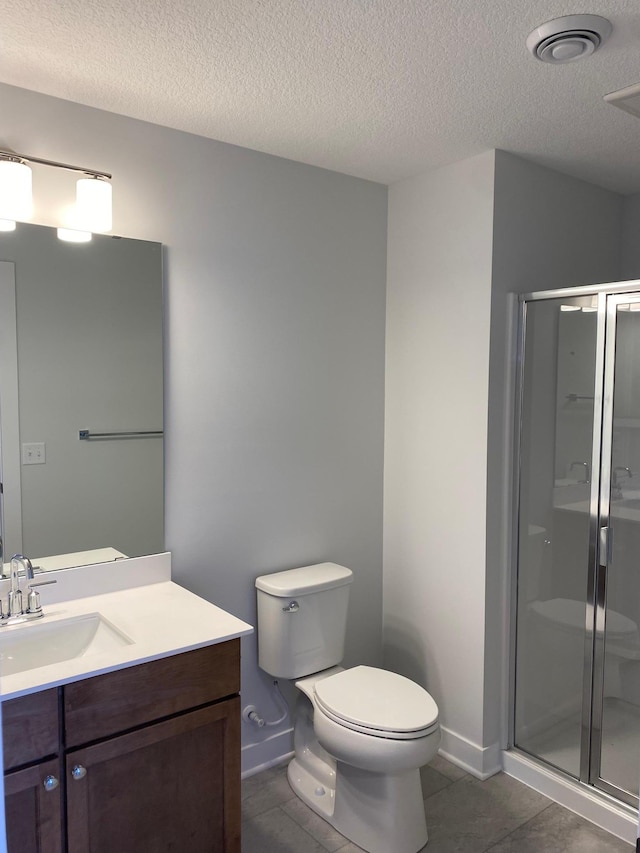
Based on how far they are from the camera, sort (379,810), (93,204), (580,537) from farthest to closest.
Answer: (580,537) < (379,810) < (93,204)

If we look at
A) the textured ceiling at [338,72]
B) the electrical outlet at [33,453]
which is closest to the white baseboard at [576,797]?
the electrical outlet at [33,453]

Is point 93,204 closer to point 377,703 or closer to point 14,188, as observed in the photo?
point 14,188

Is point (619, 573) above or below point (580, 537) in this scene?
below

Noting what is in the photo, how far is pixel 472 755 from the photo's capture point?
259 cm

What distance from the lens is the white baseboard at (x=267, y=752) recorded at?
2541mm

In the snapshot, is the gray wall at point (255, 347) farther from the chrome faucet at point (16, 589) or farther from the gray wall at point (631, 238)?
the gray wall at point (631, 238)

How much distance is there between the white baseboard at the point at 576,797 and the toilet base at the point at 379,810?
528 millimetres

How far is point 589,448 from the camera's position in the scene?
2.37 m

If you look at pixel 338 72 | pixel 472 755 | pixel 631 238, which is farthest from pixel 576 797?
pixel 338 72

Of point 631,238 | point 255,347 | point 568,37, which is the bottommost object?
point 255,347

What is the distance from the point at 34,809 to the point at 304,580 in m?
1.19

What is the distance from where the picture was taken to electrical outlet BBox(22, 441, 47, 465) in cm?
202

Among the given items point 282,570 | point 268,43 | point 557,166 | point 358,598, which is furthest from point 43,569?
point 557,166

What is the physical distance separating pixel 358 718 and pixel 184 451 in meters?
1.08
